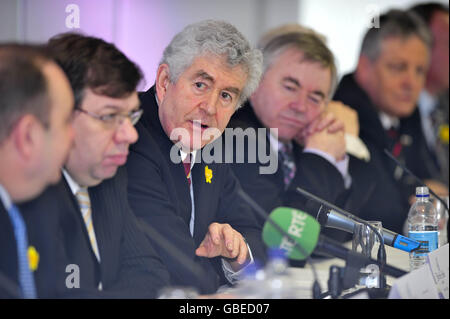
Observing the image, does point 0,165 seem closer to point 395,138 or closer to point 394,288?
point 394,288

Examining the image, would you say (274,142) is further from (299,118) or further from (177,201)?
(177,201)

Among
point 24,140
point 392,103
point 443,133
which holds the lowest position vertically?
point 443,133

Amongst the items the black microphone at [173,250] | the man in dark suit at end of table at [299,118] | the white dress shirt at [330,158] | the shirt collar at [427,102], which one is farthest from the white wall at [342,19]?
the black microphone at [173,250]

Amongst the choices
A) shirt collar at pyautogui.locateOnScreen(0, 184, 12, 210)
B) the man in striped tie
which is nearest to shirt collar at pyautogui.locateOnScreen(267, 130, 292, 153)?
the man in striped tie

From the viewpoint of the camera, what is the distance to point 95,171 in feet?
5.23

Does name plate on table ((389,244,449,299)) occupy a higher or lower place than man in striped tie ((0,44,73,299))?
lower

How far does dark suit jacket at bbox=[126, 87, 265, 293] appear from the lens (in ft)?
6.19

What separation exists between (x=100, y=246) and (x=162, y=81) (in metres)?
0.64

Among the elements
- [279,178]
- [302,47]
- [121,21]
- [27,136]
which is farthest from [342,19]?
[27,136]

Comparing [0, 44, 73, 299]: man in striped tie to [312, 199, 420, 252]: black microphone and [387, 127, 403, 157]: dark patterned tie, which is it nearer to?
[312, 199, 420, 252]: black microphone

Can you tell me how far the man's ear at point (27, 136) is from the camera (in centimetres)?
127

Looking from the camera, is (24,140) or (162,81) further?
(162,81)

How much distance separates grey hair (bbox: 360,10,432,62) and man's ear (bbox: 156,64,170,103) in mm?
1847
